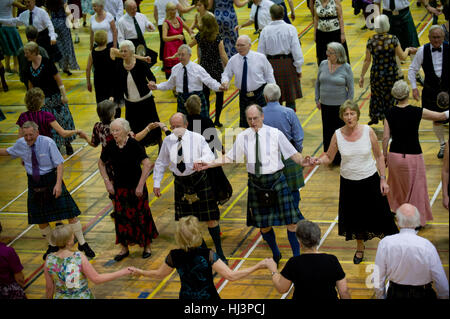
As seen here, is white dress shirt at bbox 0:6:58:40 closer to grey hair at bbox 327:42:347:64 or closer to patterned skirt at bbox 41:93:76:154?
patterned skirt at bbox 41:93:76:154

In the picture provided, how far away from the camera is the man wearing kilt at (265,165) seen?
7.66 metres

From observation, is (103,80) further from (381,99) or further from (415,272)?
(415,272)

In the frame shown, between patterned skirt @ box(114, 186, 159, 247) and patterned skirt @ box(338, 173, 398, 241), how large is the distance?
2244 mm

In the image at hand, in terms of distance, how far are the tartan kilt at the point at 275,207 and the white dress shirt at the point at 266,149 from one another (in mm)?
113

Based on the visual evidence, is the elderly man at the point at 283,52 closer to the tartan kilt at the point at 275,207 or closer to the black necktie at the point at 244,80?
the black necktie at the point at 244,80

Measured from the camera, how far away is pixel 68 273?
20.7 ft

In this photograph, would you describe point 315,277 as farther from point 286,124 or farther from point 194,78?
point 194,78

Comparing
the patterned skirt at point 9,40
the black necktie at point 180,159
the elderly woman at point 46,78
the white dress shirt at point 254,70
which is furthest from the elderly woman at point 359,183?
the patterned skirt at point 9,40

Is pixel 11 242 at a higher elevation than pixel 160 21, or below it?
below

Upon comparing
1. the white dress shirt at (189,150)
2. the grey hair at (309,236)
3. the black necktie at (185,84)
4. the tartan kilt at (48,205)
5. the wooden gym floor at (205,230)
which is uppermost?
the grey hair at (309,236)

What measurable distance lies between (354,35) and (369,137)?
9.21 m

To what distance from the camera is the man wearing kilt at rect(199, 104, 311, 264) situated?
7.66 meters
